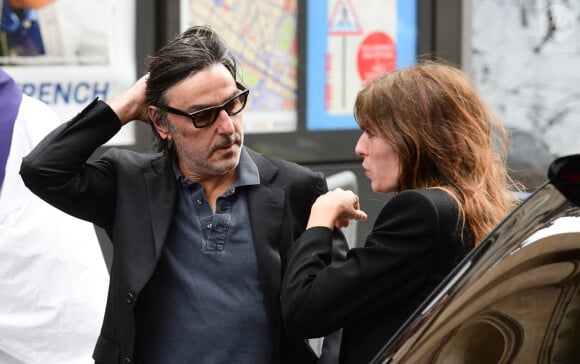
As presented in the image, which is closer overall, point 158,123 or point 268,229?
point 268,229

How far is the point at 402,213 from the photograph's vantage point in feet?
8.56

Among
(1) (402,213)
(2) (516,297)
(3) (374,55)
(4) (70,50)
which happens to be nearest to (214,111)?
(1) (402,213)

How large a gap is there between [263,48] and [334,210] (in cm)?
434

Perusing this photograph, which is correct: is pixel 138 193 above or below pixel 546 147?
above

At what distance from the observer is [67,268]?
11.8 feet

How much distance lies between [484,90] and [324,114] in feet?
3.96

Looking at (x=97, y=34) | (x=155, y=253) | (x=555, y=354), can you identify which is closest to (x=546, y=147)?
(x=97, y=34)

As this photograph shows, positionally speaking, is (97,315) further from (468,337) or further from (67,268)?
(468,337)

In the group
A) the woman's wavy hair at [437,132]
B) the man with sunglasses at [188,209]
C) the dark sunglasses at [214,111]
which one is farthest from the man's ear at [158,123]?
the woman's wavy hair at [437,132]

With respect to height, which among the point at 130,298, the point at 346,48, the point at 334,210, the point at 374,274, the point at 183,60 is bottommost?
the point at 130,298

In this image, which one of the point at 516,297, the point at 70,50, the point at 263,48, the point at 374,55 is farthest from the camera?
the point at 374,55

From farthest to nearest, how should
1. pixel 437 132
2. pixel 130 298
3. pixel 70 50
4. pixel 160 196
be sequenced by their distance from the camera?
1. pixel 70 50
2. pixel 160 196
3. pixel 130 298
4. pixel 437 132

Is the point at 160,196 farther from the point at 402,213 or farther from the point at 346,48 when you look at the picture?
the point at 346,48

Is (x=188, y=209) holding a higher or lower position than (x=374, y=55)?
lower
